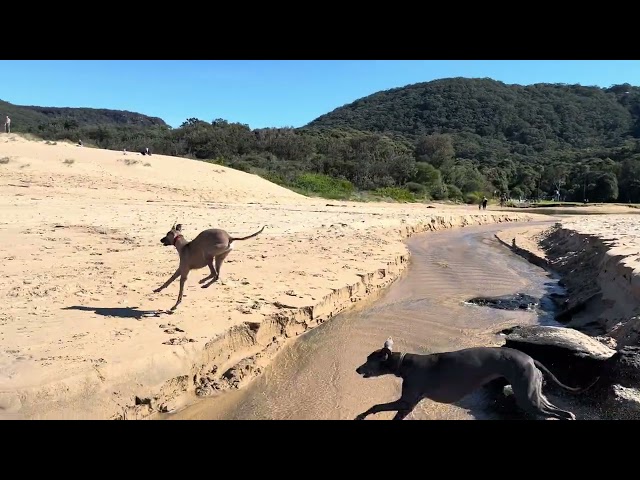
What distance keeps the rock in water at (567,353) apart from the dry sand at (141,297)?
129 inches

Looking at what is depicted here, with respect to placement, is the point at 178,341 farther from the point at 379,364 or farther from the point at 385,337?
the point at 385,337

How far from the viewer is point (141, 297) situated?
7.84 m

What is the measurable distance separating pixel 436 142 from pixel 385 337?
7403 centimetres

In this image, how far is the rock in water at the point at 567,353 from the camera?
5477 mm

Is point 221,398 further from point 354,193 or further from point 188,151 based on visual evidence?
point 188,151

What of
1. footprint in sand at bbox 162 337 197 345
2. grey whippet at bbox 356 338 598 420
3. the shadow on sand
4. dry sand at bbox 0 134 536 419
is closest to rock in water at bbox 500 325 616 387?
grey whippet at bbox 356 338 598 420

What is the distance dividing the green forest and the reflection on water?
24.7 meters

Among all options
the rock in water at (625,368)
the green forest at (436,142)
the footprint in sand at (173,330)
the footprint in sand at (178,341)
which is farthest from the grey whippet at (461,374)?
the green forest at (436,142)

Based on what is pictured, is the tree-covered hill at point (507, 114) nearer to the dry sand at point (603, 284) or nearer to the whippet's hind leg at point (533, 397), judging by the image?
the dry sand at point (603, 284)

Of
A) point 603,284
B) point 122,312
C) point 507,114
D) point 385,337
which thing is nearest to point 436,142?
point 507,114

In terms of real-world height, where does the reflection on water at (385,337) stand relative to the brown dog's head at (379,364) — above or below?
below

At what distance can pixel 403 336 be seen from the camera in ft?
27.1

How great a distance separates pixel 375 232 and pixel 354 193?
66.7 feet
